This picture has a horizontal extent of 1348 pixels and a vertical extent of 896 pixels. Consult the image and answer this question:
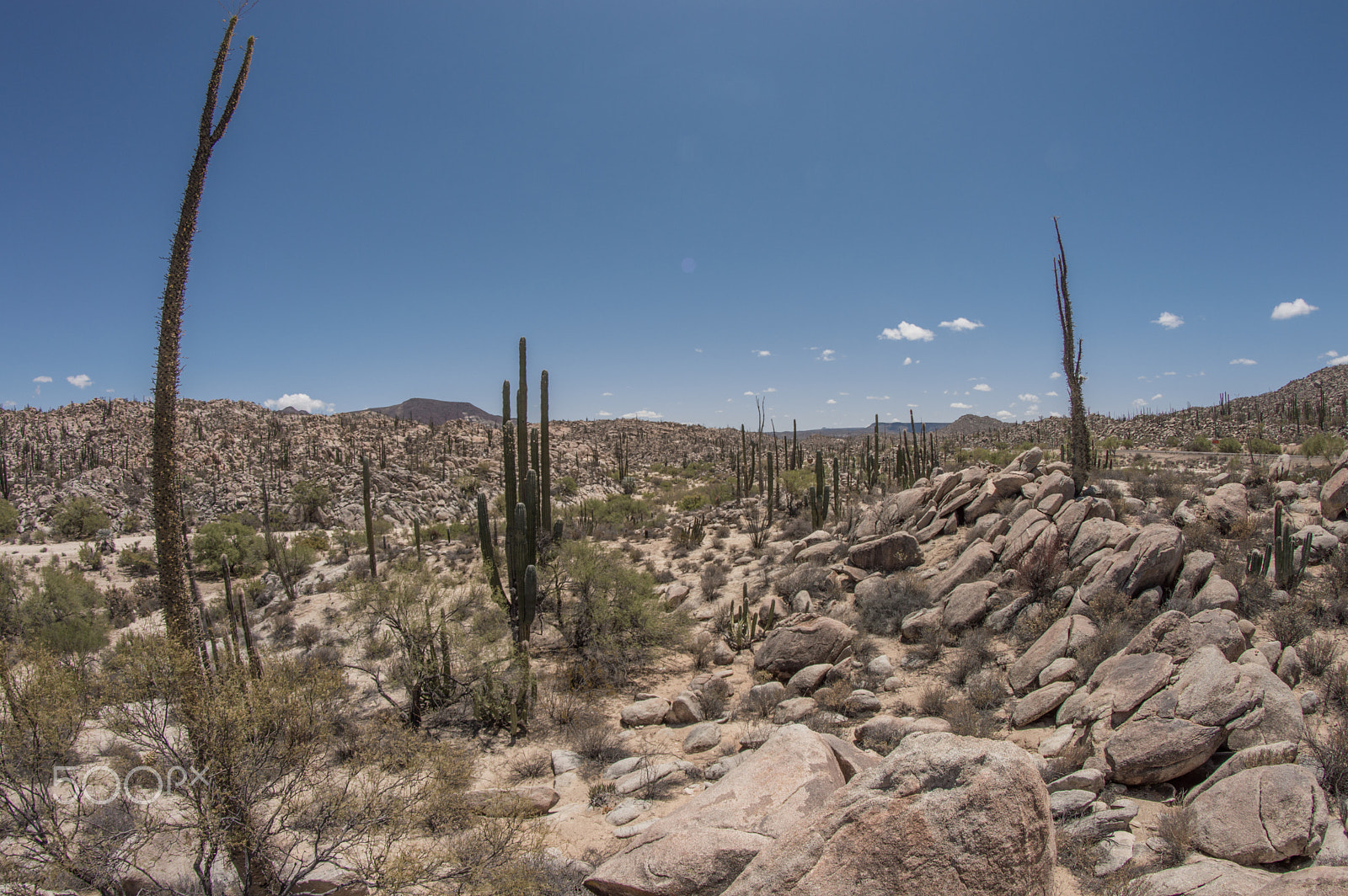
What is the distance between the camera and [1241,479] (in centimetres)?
1391

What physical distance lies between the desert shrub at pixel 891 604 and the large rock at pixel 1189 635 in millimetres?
4582

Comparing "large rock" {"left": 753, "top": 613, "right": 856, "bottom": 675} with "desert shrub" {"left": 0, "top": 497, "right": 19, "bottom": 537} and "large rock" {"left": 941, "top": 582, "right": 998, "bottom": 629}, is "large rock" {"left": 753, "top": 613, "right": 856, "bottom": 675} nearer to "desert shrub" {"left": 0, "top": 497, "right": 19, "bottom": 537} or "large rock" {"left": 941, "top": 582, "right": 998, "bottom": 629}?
"large rock" {"left": 941, "top": 582, "right": 998, "bottom": 629}

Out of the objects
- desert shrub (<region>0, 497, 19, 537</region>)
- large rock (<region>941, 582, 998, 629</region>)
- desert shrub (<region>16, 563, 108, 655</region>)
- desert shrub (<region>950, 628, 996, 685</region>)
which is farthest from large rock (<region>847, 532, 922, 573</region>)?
desert shrub (<region>0, 497, 19, 537</region>)

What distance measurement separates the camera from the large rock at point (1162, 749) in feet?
17.9

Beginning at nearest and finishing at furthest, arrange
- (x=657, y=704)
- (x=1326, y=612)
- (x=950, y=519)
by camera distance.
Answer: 1. (x=1326, y=612)
2. (x=657, y=704)
3. (x=950, y=519)

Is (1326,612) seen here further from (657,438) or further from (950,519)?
(657,438)

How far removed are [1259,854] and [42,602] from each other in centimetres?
2503

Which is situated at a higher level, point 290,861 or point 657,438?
point 657,438

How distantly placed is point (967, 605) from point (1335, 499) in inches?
279

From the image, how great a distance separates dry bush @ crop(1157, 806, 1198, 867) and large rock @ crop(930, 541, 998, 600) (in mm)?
7269

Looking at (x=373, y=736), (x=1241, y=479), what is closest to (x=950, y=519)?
(x=1241, y=479)
